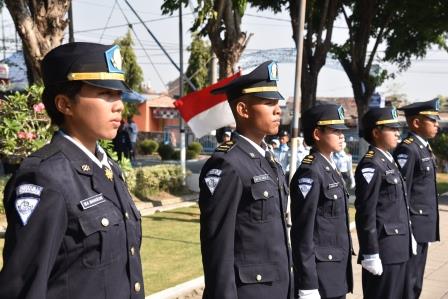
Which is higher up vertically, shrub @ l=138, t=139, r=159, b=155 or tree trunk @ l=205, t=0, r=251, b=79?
tree trunk @ l=205, t=0, r=251, b=79

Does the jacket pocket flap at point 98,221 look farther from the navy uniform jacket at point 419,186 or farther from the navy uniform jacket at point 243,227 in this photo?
the navy uniform jacket at point 419,186

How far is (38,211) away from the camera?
1.76 m

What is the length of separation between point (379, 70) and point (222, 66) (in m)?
10.9

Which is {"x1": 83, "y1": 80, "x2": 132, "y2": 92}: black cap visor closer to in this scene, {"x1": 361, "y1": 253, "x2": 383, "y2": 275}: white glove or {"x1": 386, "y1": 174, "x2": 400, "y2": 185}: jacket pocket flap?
{"x1": 361, "y1": 253, "x2": 383, "y2": 275}: white glove

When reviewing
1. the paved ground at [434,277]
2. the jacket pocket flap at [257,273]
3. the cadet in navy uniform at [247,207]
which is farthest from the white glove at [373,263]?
the paved ground at [434,277]

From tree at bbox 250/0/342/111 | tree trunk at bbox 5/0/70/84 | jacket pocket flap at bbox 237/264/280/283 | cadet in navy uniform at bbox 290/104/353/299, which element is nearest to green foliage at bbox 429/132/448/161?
tree at bbox 250/0/342/111

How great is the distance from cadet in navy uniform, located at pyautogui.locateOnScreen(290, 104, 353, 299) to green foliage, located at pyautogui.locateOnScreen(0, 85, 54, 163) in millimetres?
4165

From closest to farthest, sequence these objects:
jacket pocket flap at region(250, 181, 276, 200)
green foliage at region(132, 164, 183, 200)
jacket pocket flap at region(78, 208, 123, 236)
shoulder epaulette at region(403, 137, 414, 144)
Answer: jacket pocket flap at region(78, 208, 123, 236) < jacket pocket flap at region(250, 181, 276, 200) < shoulder epaulette at region(403, 137, 414, 144) < green foliage at region(132, 164, 183, 200)

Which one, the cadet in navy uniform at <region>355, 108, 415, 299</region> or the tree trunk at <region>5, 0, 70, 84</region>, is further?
the tree trunk at <region>5, 0, 70, 84</region>

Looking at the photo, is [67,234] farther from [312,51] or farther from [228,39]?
[312,51]

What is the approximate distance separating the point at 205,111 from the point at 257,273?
5795 millimetres

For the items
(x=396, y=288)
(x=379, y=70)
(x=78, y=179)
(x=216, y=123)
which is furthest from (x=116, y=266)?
(x=379, y=70)

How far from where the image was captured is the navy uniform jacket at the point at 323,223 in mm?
3336

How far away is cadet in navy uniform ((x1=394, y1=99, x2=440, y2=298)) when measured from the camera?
4.83 meters
